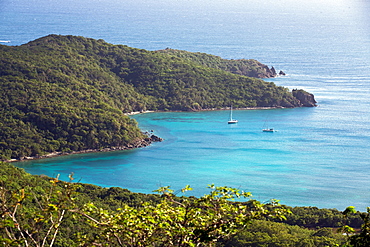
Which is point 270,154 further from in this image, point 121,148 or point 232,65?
point 232,65

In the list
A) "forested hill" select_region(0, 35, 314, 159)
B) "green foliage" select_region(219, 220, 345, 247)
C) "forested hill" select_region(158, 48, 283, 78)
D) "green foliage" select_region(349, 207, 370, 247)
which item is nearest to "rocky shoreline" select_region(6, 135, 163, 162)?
"forested hill" select_region(0, 35, 314, 159)

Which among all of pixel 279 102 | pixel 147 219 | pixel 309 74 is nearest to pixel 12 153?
pixel 279 102

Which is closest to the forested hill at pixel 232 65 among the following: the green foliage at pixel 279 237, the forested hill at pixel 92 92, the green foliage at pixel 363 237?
the forested hill at pixel 92 92

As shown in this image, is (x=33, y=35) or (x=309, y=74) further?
(x=33, y=35)

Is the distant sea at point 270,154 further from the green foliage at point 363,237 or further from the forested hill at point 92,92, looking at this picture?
the green foliage at point 363,237

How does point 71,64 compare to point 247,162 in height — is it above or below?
above

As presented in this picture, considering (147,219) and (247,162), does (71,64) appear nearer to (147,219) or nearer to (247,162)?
(247,162)

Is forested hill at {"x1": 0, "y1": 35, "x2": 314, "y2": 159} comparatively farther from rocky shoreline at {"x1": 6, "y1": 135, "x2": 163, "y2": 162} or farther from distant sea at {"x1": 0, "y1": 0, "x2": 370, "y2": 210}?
distant sea at {"x1": 0, "y1": 0, "x2": 370, "y2": 210}
